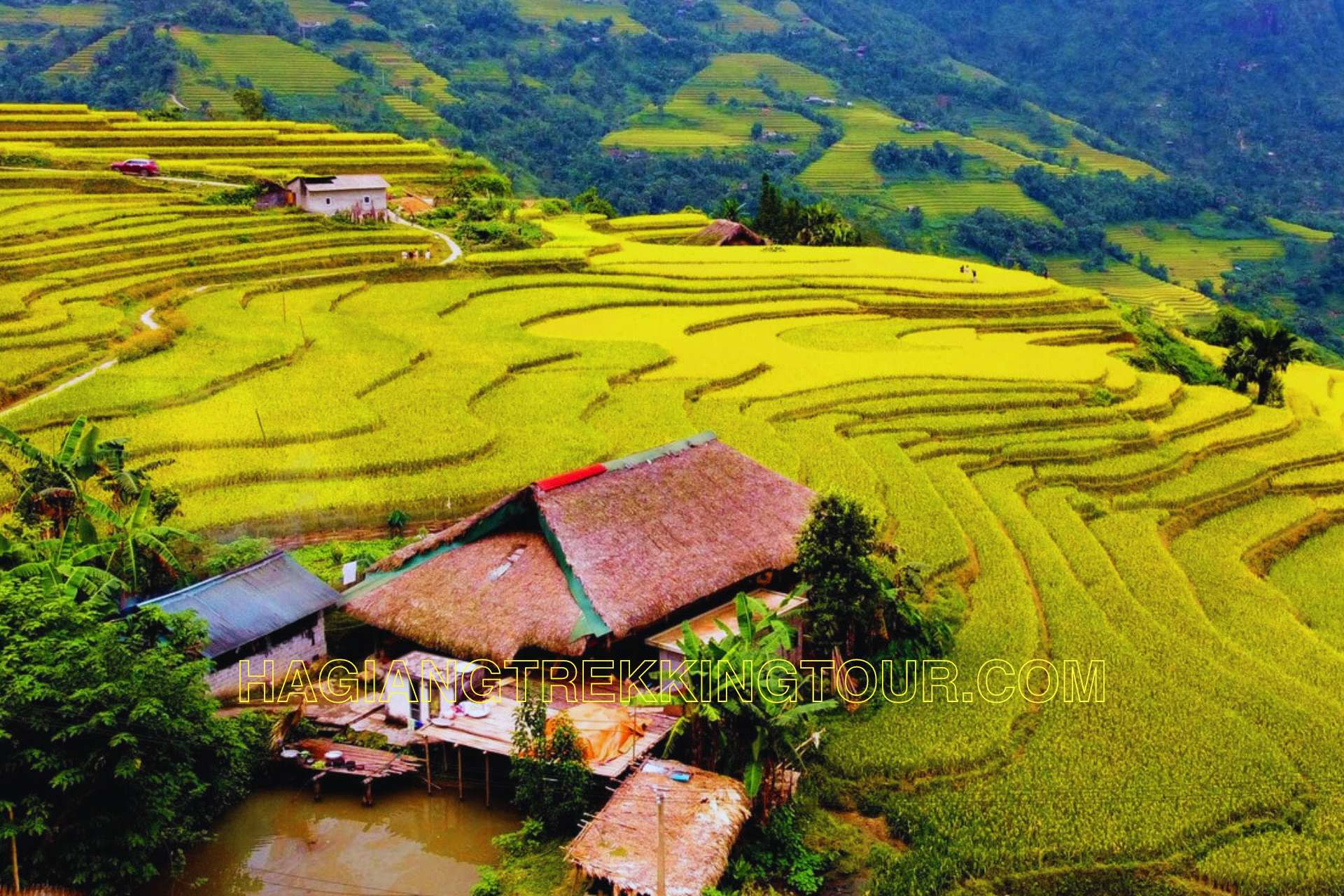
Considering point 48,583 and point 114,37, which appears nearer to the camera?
point 48,583

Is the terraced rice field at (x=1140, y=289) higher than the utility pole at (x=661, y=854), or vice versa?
the utility pole at (x=661, y=854)

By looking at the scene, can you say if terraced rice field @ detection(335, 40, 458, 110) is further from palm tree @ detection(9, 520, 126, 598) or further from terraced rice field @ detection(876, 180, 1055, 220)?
palm tree @ detection(9, 520, 126, 598)

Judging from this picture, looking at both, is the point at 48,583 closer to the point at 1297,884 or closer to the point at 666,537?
the point at 666,537

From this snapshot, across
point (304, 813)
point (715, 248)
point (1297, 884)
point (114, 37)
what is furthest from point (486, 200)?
point (114, 37)

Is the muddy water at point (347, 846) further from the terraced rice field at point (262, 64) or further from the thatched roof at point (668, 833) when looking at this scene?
the terraced rice field at point (262, 64)

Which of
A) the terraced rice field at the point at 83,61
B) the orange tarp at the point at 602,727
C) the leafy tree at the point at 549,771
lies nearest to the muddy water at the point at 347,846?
the leafy tree at the point at 549,771

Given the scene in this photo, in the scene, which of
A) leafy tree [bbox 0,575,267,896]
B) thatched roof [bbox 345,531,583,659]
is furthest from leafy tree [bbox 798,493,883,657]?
leafy tree [bbox 0,575,267,896]
